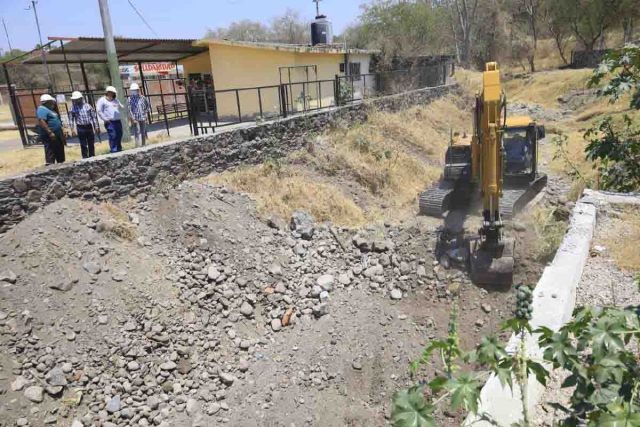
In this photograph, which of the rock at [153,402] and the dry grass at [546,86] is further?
the dry grass at [546,86]

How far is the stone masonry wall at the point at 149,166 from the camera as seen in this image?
6.67 m

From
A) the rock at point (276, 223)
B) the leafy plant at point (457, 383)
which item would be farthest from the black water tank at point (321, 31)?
the leafy plant at point (457, 383)

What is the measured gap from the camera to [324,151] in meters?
12.3

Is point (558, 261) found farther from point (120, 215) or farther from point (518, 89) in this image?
point (518, 89)

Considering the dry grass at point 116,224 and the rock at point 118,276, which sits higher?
the dry grass at point 116,224

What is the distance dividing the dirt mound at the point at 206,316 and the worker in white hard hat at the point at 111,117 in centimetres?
189

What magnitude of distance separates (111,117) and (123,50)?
30.8ft

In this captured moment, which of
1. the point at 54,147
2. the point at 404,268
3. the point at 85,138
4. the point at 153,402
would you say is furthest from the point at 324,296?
the point at 85,138

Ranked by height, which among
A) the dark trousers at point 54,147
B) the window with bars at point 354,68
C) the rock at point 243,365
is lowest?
the rock at point 243,365

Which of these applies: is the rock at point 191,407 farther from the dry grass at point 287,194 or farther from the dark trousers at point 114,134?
the dark trousers at point 114,134

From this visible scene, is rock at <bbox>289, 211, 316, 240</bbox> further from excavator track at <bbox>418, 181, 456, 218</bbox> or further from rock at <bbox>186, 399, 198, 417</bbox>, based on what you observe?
rock at <bbox>186, 399, 198, 417</bbox>

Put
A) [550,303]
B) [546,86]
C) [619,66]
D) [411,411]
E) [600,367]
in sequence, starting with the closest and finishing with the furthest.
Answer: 1. [411,411]
2. [600,367]
3. [550,303]
4. [619,66]
5. [546,86]

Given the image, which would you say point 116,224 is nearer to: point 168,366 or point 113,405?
point 168,366

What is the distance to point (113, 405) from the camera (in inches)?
203
